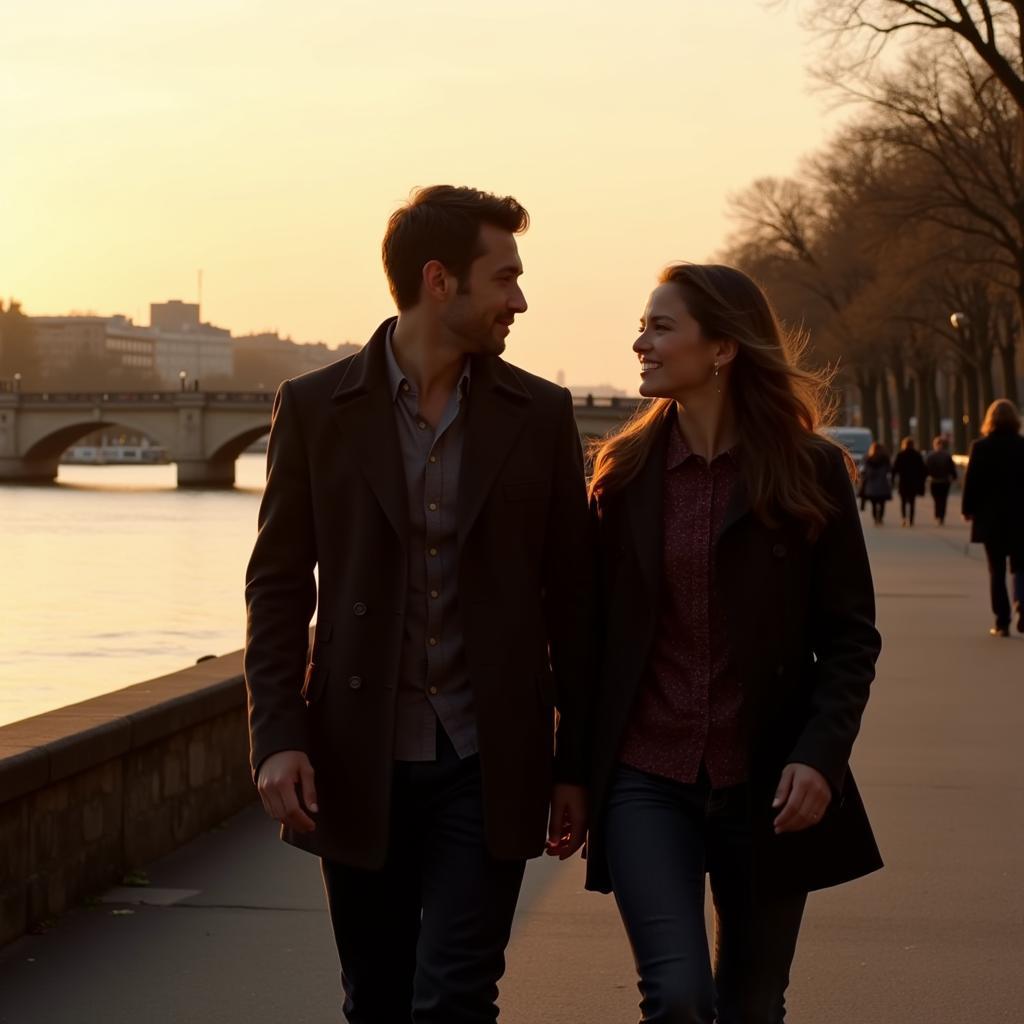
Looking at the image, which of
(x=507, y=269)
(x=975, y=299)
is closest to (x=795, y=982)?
(x=507, y=269)

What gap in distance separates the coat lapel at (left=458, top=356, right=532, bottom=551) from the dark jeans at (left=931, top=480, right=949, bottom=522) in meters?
32.8

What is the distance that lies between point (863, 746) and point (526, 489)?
20.9 ft

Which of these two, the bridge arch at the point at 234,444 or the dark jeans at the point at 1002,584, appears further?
the bridge arch at the point at 234,444

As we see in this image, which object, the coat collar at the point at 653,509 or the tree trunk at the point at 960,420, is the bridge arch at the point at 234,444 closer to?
the tree trunk at the point at 960,420

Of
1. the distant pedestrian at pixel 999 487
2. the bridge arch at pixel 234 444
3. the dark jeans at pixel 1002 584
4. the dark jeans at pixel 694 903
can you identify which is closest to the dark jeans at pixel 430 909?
the dark jeans at pixel 694 903

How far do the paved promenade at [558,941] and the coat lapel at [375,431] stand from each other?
1.87m

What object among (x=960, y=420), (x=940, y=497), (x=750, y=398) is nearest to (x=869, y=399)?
(x=960, y=420)

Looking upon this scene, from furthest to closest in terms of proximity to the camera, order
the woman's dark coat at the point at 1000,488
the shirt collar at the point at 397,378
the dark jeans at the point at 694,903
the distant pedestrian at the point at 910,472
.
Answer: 1. the distant pedestrian at the point at 910,472
2. the woman's dark coat at the point at 1000,488
3. the shirt collar at the point at 397,378
4. the dark jeans at the point at 694,903

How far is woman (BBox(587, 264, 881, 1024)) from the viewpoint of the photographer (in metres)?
3.49

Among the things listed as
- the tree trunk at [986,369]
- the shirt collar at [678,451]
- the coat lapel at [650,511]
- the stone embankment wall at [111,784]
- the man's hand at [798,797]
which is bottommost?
the stone embankment wall at [111,784]

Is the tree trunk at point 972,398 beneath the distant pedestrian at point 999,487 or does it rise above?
above

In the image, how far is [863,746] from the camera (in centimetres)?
962

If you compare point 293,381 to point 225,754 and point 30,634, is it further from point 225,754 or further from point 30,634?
point 30,634

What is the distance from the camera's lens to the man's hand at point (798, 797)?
3.44 meters
